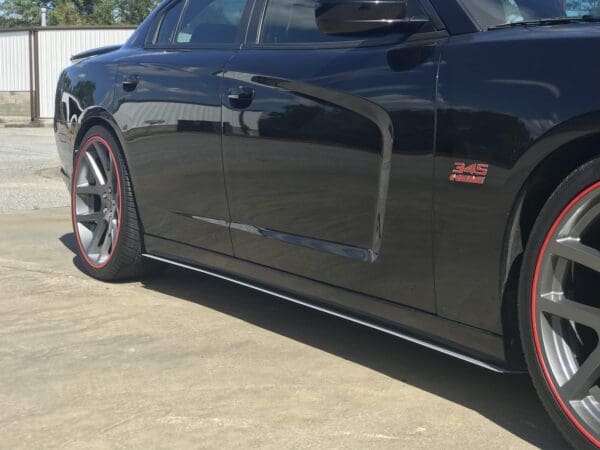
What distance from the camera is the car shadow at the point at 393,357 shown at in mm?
3037

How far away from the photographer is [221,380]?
3420mm

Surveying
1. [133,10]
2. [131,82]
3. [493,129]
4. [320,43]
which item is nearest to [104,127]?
[131,82]

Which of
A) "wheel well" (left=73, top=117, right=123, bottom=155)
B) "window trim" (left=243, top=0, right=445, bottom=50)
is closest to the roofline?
"wheel well" (left=73, top=117, right=123, bottom=155)

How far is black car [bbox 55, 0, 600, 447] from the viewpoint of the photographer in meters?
2.54

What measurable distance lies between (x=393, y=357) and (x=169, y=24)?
2.10m

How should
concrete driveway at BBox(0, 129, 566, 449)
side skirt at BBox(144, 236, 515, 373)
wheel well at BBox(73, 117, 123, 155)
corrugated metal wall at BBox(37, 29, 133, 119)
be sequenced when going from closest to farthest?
side skirt at BBox(144, 236, 515, 373) → concrete driveway at BBox(0, 129, 566, 449) → wheel well at BBox(73, 117, 123, 155) → corrugated metal wall at BBox(37, 29, 133, 119)

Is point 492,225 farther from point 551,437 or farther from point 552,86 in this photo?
point 551,437

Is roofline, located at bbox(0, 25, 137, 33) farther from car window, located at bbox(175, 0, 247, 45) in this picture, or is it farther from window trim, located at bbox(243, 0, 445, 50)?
window trim, located at bbox(243, 0, 445, 50)

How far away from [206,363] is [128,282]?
Result: 1.56 meters

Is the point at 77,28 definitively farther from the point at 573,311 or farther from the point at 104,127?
the point at 573,311

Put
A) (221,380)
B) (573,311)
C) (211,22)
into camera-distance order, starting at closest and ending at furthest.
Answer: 1. (573,311)
2. (221,380)
3. (211,22)

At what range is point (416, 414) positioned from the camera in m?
3.05

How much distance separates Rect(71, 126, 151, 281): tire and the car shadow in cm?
27

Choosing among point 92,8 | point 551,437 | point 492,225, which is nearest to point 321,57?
point 492,225
